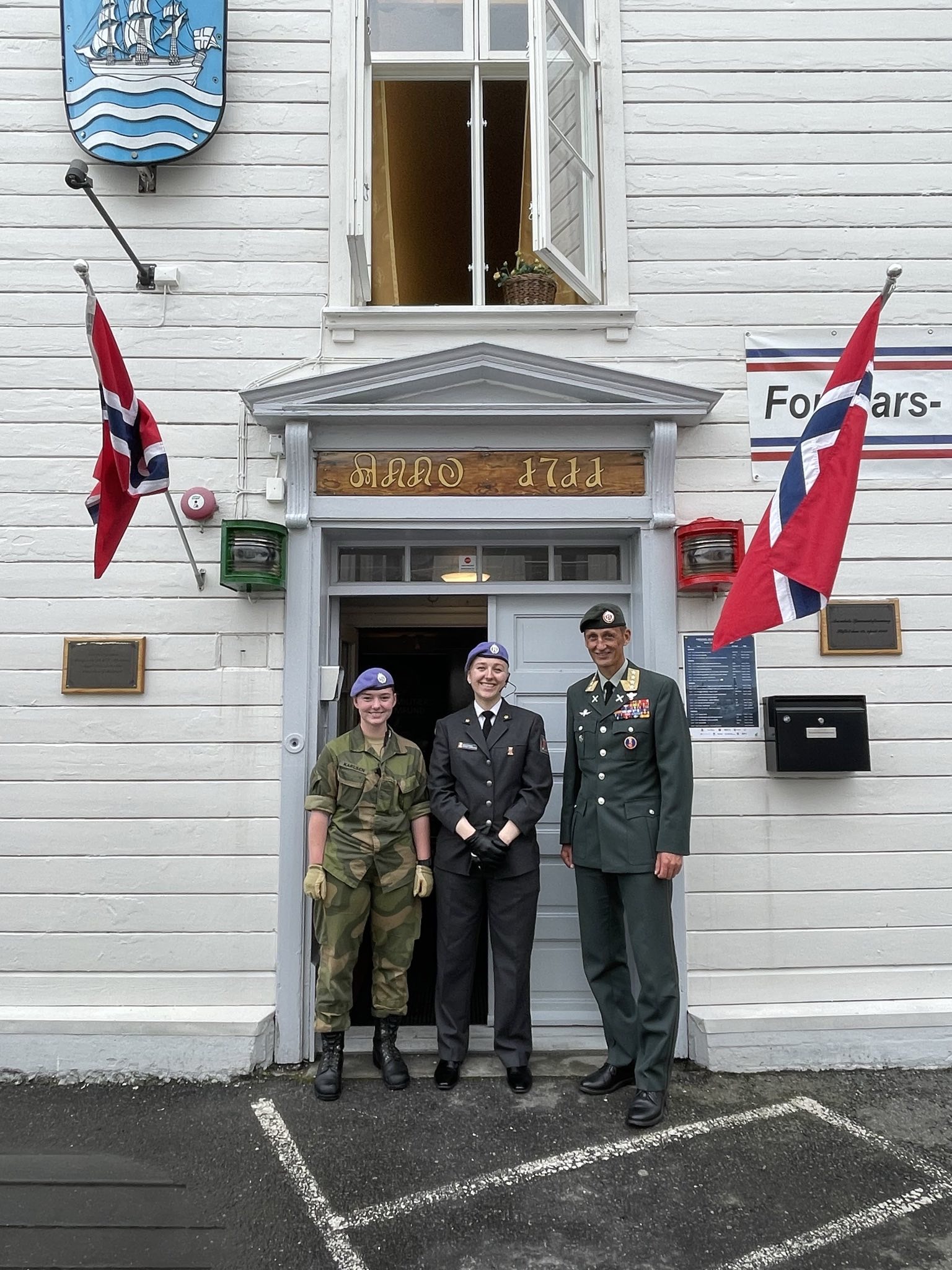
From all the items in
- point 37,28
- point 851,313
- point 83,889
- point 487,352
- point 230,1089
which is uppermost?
point 37,28

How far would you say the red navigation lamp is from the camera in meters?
4.26

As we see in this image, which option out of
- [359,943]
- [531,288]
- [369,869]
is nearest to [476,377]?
[531,288]

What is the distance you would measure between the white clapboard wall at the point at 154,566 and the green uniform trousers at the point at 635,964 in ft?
5.27

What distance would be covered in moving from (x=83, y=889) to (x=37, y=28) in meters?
4.75

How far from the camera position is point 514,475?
177 inches

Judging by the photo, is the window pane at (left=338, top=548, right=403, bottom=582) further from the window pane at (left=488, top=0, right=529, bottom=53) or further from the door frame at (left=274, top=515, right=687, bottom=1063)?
the window pane at (left=488, top=0, right=529, bottom=53)

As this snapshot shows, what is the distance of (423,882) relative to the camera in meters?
4.01

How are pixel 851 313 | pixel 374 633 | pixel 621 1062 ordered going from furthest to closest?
1. pixel 374 633
2. pixel 851 313
3. pixel 621 1062

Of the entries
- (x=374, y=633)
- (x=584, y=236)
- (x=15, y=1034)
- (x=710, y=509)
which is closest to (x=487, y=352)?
(x=584, y=236)

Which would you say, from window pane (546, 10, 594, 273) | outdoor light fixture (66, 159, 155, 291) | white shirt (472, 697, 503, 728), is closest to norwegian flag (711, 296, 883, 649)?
white shirt (472, 697, 503, 728)

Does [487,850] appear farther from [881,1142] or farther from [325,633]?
[881,1142]

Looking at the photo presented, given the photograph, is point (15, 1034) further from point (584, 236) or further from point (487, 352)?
point (584, 236)

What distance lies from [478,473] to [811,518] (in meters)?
1.77

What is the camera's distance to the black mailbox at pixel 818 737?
427 centimetres
